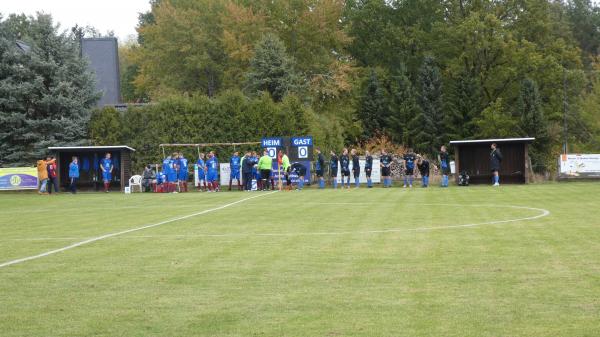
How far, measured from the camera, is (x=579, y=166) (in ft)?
148

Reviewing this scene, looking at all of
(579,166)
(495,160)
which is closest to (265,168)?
(495,160)

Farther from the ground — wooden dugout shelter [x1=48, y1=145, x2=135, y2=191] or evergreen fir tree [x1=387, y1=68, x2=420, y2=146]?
evergreen fir tree [x1=387, y1=68, x2=420, y2=146]

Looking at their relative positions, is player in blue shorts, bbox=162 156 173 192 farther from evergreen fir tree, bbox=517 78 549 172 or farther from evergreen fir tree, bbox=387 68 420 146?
evergreen fir tree, bbox=517 78 549 172

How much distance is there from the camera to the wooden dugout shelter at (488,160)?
42.7 m

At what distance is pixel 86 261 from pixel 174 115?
124ft

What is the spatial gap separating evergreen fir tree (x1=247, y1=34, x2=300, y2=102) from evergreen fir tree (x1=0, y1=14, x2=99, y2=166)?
498 inches

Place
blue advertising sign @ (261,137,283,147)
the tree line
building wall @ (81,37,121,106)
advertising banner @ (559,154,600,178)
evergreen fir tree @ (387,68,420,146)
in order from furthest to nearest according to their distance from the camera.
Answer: evergreen fir tree @ (387,68,420,146) < the tree line < building wall @ (81,37,121,106) < advertising banner @ (559,154,600,178) < blue advertising sign @ (261,137,283,147)

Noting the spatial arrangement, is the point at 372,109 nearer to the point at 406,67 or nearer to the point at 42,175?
the point at 406,67

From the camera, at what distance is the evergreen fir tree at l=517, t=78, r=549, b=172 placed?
65.0 m

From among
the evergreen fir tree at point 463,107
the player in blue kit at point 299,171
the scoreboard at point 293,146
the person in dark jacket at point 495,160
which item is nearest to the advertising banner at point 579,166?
the person in dark jacket at point 495,160

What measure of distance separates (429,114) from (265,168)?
1246 inches

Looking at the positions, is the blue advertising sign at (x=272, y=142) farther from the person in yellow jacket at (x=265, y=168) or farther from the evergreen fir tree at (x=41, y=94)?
the evergreen fir tree at (x=41, y=94)

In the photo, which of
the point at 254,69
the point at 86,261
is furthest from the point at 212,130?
the point at 86,261

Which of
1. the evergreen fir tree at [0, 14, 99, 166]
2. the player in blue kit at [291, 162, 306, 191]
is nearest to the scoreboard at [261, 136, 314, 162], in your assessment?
the player in blue kit at [291, 162, 306, 191]
